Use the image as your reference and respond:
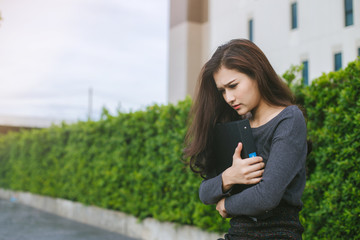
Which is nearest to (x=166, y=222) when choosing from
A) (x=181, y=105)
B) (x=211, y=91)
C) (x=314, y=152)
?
(x=181, y=105)

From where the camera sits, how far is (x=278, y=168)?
1.63 metres

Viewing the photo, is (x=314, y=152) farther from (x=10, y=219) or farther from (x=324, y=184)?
(x=10, y=219)

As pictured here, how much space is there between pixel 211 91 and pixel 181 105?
389cm

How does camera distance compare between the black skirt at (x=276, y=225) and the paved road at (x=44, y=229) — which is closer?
the black skirt at (x=276, y=225)

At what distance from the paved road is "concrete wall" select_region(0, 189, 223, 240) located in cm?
17

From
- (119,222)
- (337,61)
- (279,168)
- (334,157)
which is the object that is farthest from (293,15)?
(279,168)

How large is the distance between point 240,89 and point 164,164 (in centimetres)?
441

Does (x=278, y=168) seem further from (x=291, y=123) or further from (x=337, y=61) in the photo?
(x=337, y=61)

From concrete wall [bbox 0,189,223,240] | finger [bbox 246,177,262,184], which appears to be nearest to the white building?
concrete wall [bbox 0,189,223,240]

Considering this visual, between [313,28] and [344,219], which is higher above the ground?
[313,28]

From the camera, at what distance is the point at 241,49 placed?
1.87 m

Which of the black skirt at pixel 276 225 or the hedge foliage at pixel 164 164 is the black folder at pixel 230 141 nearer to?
the black skirt at pixel 276 225

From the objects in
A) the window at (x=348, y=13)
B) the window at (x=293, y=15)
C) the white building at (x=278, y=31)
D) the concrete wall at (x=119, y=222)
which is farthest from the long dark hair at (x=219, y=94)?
the window at (x=293, y=15)

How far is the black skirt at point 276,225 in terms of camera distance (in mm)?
1749
